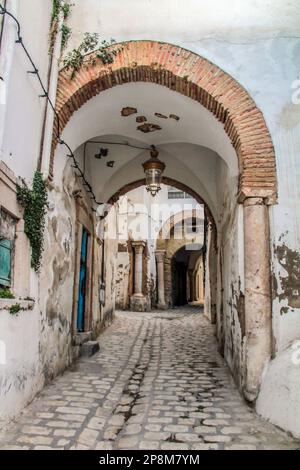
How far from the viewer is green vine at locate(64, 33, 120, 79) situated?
460 cm

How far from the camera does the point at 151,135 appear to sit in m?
6.32

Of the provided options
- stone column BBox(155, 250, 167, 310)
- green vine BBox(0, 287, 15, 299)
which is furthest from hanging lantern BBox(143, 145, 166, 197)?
stone column BBox(155, 250, 167, 310)

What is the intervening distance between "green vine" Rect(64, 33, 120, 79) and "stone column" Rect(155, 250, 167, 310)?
516 inches

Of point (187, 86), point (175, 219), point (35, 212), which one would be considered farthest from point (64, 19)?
point (175, 219)

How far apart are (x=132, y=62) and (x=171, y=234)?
1361 cm

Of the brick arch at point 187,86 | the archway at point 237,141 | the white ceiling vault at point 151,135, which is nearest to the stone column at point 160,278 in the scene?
the white ceiling vault at point 151,135

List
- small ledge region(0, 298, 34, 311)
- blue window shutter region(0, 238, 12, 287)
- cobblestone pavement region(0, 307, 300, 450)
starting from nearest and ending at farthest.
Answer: cobblestone pavement region(0, 307, 300, 450)
small ledge region(0, 298, 34, 311)
blue window shutter region(0, 238, 12, 287)

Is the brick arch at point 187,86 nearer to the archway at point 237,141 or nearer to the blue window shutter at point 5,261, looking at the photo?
the archway at point 237,141

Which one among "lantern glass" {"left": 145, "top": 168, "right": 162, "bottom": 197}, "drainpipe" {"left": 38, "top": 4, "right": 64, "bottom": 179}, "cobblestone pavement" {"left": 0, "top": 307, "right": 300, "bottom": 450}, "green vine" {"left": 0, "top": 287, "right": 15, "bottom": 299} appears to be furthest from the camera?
"lantern glass" {"left": 145, "top": 168, "right": 162, "bottom": 197}

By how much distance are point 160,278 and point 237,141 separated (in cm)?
1318

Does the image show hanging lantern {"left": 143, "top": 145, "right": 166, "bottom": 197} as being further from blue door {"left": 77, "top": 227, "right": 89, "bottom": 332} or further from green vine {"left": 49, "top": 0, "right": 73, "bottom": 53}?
green vine {"left": 49, "top": 0, "right": 73, "bottom": 53}

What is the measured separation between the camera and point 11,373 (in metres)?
3.21

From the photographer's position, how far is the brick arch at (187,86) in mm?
4242
